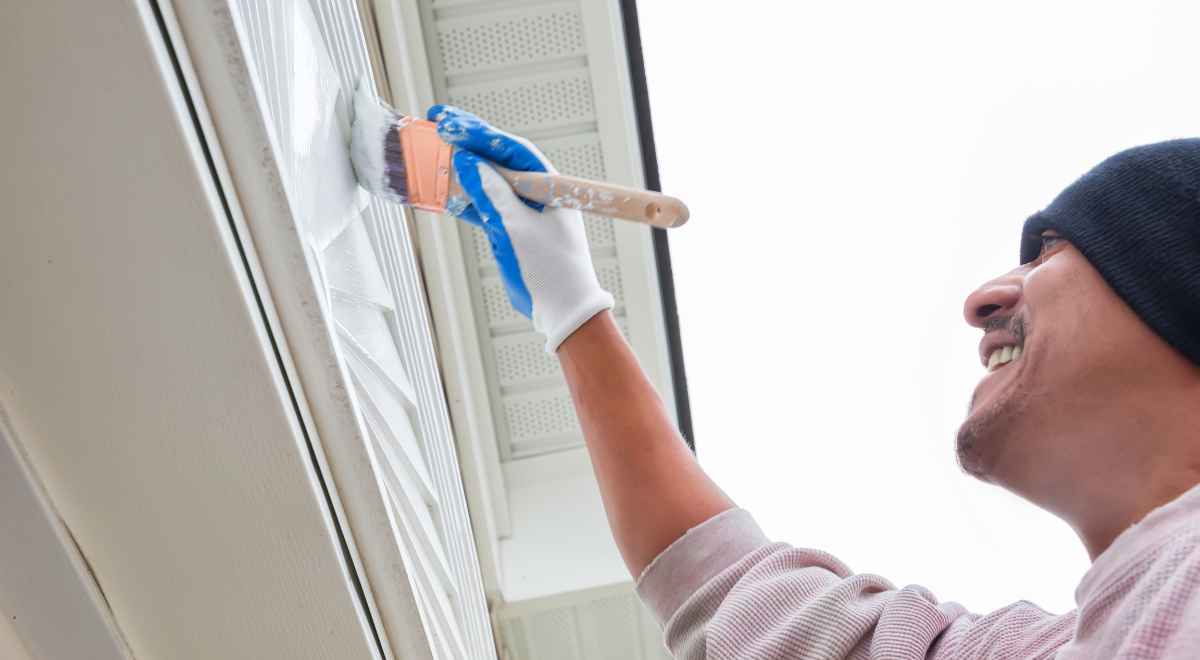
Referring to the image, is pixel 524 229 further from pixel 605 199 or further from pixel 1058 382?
pixel 1058 382

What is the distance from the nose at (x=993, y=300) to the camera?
1200 millimetres

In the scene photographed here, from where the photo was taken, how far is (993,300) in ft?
4.00

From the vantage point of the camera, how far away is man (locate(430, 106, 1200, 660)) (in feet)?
3.12

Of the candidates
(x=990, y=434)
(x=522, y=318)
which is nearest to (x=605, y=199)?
(x=990, y=434)

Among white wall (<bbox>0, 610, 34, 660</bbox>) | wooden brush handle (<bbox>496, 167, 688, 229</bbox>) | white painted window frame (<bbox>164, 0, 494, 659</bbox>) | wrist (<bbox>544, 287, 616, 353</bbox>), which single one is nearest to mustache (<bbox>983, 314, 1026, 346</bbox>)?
wooden brush handle (<bbox>496, 167, 688, 229</bbox>)

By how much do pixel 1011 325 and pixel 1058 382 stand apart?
141mm

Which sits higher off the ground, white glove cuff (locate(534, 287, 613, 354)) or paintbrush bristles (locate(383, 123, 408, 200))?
paintbrush bristles (locate(383, 123, 408, 200))

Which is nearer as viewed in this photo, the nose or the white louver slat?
the white louver slat

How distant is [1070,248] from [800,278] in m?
1.56

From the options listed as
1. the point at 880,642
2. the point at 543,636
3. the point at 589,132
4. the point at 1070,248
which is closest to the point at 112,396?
the point at 880,642

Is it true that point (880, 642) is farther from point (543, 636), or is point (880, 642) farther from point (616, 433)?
point (543, 636)

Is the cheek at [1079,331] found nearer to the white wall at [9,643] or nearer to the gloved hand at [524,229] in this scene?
Result: the gloved hand at [524,229]

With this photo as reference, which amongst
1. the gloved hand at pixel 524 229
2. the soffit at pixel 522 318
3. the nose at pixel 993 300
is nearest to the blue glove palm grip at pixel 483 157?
the gloved hand at pixel 524 229

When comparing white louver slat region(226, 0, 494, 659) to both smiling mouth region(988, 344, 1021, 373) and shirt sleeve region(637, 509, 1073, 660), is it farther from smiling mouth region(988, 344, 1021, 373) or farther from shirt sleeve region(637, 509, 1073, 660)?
smiling mouth region(988, 344, 1021, 373)
